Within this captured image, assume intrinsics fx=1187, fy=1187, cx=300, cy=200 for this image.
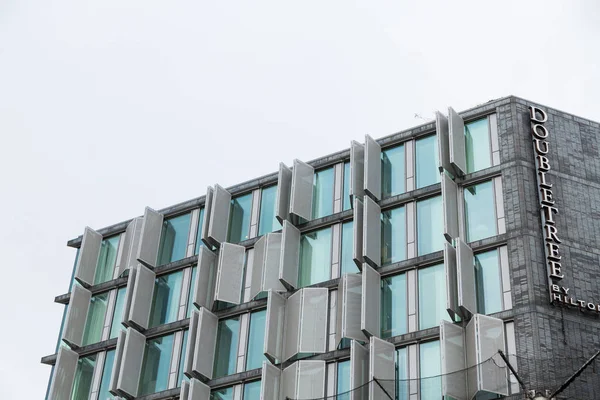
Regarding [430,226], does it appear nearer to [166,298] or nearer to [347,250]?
[347,250]

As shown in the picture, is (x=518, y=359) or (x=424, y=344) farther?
(x=424, y=344)

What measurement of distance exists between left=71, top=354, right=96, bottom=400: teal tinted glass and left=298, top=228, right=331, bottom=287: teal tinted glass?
1414 cm

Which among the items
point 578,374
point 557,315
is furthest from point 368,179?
point 578,374

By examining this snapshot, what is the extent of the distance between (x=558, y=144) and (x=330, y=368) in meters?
15.7

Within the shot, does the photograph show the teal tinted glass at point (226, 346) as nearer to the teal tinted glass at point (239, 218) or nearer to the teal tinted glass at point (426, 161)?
the teal tinted glass at point (239, 218)

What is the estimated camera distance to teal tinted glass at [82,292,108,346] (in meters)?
68.8

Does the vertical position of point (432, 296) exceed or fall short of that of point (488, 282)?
it exceeds it

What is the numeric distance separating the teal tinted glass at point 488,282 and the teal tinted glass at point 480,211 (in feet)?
4.03

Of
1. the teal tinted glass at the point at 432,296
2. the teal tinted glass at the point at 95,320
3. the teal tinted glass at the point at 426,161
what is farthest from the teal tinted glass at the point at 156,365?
the teal tinted glass at the point at 426,161

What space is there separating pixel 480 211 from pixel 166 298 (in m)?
19.7

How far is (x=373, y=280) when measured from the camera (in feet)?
190

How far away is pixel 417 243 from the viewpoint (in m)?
58.4

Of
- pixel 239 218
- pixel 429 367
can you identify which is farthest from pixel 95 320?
pixel 429 367

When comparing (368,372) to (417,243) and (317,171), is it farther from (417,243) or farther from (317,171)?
(317,171)
